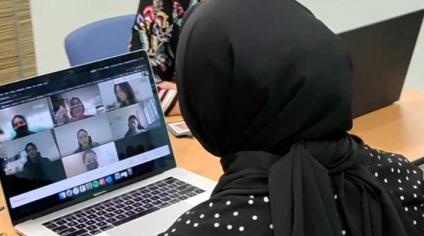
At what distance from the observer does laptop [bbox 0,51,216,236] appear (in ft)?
4.53

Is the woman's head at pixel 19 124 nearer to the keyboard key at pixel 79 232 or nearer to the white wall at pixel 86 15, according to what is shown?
the keyboard key at pixel 79 232

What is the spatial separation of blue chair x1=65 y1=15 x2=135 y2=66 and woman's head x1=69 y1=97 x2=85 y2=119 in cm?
88

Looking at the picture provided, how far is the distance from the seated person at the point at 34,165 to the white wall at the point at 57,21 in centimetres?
180

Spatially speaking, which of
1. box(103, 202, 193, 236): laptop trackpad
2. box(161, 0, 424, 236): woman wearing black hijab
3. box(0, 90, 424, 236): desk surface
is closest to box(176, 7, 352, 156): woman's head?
box(161, 0, 424, 236): woman wearing black hijab

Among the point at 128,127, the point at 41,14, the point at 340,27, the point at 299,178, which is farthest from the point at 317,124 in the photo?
the point at 340,27

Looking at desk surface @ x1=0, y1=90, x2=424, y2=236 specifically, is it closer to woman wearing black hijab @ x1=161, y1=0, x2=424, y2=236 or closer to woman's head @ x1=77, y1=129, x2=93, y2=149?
woman's head @ x1=77, y1=129, x2=93, y2=149

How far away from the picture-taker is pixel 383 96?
1970 mm

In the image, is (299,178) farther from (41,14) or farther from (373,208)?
(41,14)

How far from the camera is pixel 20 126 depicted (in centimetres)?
139

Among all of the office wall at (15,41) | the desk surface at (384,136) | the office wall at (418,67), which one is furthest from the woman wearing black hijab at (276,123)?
the office wall at (418,67)

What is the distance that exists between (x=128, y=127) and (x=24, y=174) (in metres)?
0.26

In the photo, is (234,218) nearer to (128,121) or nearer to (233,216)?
(233,216)

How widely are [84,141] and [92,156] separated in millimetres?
37

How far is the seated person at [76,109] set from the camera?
1.45 metres
